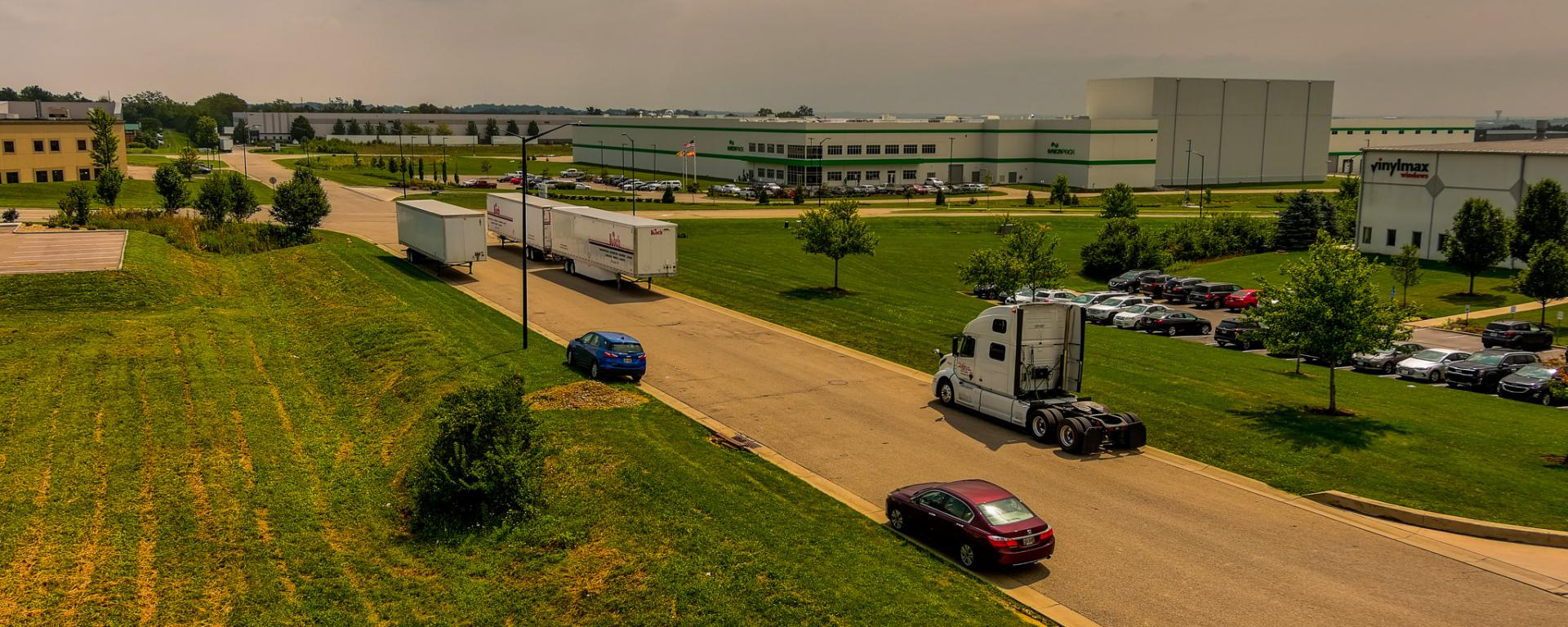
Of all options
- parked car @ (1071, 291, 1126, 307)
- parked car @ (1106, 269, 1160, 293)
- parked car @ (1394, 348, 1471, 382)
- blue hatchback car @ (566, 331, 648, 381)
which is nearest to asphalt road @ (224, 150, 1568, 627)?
blue hatchback car @ (566, 331, 648, 381)

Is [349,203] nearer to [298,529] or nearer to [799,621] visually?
[298,529]

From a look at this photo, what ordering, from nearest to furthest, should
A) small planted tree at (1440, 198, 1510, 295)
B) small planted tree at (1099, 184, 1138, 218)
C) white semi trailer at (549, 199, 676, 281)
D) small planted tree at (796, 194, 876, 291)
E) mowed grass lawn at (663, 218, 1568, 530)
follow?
1. mowed grass lawn at (663, 218, 1568, 530)
2. white semi trailer at (549, 199, 676, 281)
3. small planted tree at (796, 194, 876, 291)
4. small planted tree at (1440, 198, 1510, 295)
5. small planted tree at (1099, 184, 1138, 218)

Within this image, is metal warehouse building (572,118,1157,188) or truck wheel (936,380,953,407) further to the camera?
metal warehouse building (572,118,1157,188)

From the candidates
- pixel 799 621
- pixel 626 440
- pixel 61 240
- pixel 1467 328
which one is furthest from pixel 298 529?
pixel 1467 328

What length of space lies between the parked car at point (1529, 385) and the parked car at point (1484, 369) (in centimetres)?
106

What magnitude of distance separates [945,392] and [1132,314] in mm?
22208

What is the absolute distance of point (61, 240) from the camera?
55.0 m

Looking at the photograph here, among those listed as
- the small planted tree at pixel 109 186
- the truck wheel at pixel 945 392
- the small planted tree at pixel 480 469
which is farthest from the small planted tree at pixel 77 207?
the truck wheel at pixel 945 392

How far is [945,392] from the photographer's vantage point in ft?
96.3

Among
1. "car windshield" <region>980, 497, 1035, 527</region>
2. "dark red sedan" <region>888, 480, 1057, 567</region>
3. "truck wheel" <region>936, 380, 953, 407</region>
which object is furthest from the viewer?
"truck wheel" <region>936, 380, 953, 407</region>

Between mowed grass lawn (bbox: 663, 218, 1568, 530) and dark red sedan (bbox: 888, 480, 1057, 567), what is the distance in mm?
8120

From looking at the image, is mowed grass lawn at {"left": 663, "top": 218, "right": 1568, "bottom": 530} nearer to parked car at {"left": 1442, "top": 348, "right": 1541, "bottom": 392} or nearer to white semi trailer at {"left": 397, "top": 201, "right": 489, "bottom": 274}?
parked car at {"left": 1442, "top": 348, "right": 1541, "bottom": 392}

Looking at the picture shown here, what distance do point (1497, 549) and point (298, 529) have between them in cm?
2268

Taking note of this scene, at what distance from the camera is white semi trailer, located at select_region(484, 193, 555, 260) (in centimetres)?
5462
